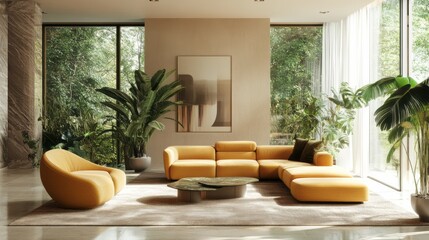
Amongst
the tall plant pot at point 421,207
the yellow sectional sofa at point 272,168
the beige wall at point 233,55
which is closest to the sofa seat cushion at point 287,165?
the yellow sectional sofa at point 272,168

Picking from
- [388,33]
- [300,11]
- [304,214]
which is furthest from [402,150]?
[300,11]

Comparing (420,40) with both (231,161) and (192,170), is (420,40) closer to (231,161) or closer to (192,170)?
(231,161)

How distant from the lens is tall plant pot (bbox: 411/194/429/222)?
595cm

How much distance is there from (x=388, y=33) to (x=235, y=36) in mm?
3539

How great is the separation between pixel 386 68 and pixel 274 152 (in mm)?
2358

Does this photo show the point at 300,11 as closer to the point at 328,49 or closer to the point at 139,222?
the point at 328,49

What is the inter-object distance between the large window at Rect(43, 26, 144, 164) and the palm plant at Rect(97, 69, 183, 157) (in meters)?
1.44

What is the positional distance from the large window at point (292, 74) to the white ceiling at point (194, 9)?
459 millimetres

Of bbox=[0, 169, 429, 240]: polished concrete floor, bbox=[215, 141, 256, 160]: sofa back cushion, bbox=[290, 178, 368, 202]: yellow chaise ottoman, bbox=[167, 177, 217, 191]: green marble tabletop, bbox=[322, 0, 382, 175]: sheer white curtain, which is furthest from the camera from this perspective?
bbox=[215, 141, 256, 160]: sofa back cushion

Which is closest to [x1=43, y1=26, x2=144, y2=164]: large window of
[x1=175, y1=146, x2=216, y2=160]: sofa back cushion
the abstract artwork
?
the abstract artwork

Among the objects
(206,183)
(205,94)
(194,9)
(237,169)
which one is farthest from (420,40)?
(205,94)

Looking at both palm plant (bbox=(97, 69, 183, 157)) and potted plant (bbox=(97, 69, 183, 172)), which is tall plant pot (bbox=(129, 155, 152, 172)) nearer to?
potted plant (bbox=(97, 69, 183, 172))

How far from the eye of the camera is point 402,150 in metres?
8.58

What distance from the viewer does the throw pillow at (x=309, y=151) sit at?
9.14 metres
